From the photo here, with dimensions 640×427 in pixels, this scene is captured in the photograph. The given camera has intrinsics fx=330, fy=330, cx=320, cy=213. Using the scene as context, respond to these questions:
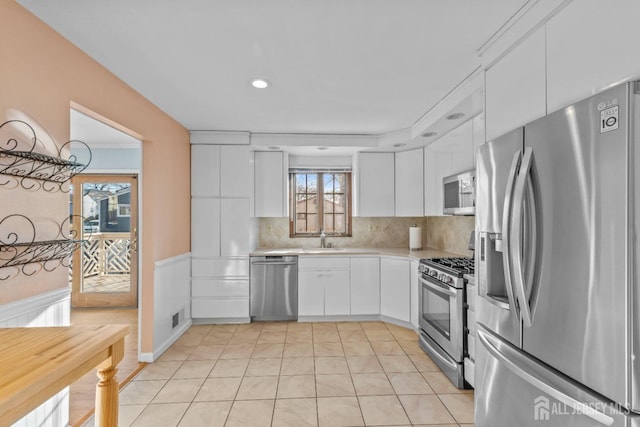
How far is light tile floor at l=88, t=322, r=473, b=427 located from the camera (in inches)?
87.5

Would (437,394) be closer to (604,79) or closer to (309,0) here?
(604,79)

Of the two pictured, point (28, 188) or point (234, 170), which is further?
point (234, 170)

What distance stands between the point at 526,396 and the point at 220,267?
3445mm

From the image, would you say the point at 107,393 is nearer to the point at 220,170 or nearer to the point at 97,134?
the point at 220,170

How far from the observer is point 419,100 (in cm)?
299

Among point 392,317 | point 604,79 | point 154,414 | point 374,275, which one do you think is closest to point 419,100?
point 604,79

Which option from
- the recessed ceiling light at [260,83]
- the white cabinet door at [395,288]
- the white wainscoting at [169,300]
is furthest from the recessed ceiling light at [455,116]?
the white wainscoting at [169,300]

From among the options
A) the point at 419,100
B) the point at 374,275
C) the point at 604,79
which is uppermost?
the point at 419,100

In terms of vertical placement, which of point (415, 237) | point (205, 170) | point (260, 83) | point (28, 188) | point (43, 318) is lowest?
point (43, 318)

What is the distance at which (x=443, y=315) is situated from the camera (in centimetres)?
289

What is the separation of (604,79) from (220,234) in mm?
3791

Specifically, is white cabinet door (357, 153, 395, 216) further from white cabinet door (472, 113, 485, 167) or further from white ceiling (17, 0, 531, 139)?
white cabinet door (472, 113, 485, 167)

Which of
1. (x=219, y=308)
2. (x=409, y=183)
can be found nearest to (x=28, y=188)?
(x=219, y=308)

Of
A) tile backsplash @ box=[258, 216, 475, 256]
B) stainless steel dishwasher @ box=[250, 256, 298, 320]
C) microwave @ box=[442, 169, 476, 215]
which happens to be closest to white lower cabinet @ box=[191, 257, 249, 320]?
stainless steel dishwasher @ box=[250, 256, 298, 320]
